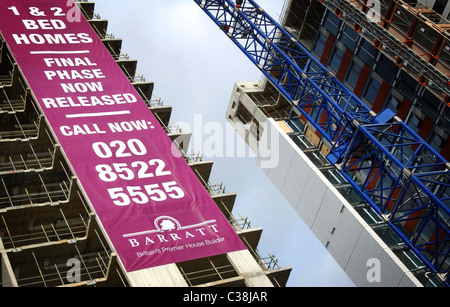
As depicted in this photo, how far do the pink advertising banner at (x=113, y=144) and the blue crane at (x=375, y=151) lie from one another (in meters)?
14.2

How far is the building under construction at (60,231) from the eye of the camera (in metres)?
58.4

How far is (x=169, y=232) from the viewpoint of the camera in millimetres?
60938

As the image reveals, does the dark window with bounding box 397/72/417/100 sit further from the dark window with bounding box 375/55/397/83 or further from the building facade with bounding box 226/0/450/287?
the dark window with bounding box 375/55/397/83

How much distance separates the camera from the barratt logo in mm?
59812

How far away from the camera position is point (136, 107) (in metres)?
75.1

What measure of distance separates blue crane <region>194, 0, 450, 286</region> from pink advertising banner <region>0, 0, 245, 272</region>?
14.2 m

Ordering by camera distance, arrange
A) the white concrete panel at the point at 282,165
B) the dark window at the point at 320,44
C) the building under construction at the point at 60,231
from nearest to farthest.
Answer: the building under construction at the point at 60,231
the white concrete panel at the point at 282,165
the dark window at the point at 320,44

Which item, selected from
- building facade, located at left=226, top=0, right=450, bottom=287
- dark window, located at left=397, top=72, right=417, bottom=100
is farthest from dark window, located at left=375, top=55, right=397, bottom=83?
dark window, located at left=397, top=72, right=417, bottom=100

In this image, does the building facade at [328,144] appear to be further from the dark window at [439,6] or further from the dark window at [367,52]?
the dark window at [439,6]

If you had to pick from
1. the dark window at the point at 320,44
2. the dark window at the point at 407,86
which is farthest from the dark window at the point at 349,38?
the dark window at the point at 407,86

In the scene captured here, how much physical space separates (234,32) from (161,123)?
18.3 metres

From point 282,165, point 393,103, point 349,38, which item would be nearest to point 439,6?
point 393,103

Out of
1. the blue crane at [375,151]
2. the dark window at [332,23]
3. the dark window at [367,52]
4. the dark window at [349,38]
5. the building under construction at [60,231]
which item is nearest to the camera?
the building under construction at [60,231]
